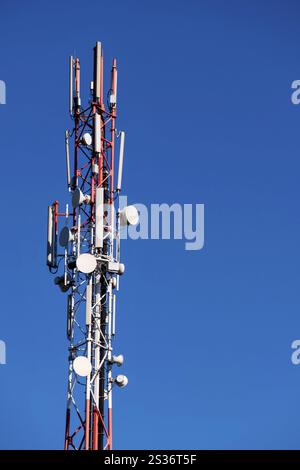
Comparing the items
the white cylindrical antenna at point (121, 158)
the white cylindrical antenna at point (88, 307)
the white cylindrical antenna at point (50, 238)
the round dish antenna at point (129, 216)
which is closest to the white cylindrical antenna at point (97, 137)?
the white cylindrical antenna at point (121, 158)

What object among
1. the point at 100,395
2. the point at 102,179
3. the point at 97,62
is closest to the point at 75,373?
the point at 100,395

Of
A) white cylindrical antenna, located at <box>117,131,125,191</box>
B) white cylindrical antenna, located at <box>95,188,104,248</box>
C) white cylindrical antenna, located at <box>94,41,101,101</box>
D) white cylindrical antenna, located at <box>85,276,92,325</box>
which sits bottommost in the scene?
white cylindrical antenna, located at <box>85,276,92,325</box>

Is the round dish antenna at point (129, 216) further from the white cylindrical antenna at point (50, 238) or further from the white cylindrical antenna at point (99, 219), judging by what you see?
the white cylindrical antenna at point (50, 238)

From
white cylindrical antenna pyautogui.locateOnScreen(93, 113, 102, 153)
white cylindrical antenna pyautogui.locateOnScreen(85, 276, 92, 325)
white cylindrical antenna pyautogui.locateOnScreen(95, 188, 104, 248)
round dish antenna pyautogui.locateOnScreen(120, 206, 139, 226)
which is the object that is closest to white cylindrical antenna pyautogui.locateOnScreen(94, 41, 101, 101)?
white cylindrical antenna pyautogui.locateOnScreen(93, 113, 102, 153)

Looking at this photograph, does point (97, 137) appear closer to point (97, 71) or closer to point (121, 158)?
point (121, 158)

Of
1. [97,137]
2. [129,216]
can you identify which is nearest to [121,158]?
[97,137]

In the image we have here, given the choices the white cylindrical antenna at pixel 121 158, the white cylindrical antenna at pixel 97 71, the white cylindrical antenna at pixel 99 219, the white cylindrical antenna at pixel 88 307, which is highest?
the white cylindrical antenna at pixel 97 71

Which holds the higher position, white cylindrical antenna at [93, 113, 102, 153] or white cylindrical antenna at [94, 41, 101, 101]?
white cylindrical antenna at [94, 41, 101, 101]

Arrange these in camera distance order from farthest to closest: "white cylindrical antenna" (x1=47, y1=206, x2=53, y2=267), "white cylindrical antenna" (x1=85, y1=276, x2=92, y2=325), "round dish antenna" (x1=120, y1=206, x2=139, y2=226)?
"white cylindrical antenna" (x1=47, y1=206, x2=53, y2=267) → "round dish antenna" (x1=120, y1=206, x2=139, y2=226) → "white cylindrical antenna" (x1=85, y1=276, x2=92, y2=325)

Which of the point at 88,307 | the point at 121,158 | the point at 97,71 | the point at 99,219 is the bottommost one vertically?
the point at 88,307

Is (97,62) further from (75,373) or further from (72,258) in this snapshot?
(75,373)

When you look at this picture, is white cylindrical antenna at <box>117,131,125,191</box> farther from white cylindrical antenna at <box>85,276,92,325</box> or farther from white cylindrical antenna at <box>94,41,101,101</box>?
white cylindrical antenna at <box>85,276,92,325</box>
